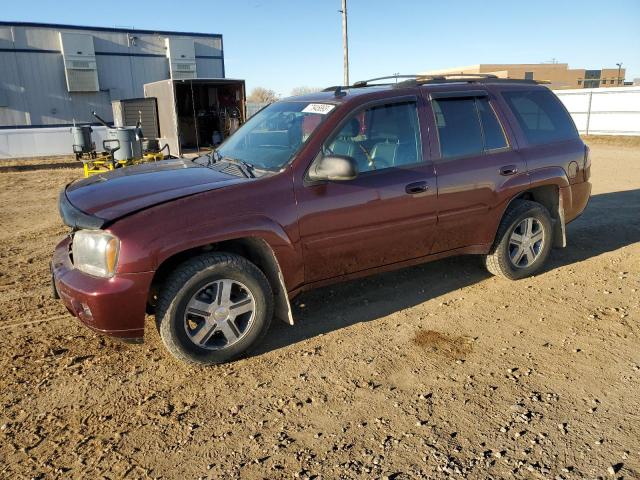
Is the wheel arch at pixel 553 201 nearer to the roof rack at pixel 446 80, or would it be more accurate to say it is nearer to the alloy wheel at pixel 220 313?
the roof rack at pixel 446 80

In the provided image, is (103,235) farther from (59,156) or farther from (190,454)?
(59,156)

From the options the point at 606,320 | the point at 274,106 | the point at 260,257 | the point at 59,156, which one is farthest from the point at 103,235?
the point at 59,156

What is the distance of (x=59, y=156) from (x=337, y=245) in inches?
789

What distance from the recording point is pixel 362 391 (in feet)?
10.5

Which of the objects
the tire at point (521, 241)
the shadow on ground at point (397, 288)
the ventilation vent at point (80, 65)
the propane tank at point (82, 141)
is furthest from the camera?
the ventilation vent at point (80, 65)

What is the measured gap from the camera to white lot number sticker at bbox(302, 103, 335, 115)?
4004 millimetres

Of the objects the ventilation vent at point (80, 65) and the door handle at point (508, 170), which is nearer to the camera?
the door handle at point (508, 170)

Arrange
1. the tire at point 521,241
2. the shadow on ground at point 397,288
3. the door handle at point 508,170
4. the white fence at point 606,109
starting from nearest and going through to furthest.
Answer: the shadow on ground at point 397,288
the door handle at point 508,170
the tire at point 521,241
the white fence at point 606,109

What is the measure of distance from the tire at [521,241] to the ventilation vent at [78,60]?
96.1 ft

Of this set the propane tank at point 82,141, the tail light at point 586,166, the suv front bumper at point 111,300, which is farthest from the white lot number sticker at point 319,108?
the propane tank at point 82,141

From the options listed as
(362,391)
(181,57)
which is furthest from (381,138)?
(181,57)

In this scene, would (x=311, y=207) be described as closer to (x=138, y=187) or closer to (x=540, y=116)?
(x=138, y=187)

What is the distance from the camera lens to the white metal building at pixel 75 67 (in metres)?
27.0

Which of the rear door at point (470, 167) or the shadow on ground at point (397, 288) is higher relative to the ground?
the rear door at point (470, 167)
